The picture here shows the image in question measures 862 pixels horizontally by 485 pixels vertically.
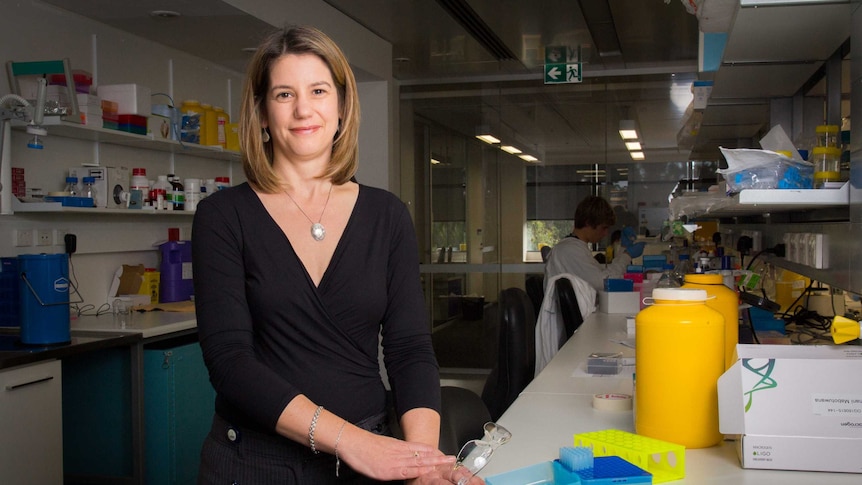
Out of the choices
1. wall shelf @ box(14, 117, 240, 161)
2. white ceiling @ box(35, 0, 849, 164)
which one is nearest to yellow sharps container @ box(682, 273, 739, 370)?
white ceiling @ box(35, 0, 849, 164)

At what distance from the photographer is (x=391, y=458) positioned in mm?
1249

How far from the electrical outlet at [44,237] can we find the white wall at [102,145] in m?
0.02

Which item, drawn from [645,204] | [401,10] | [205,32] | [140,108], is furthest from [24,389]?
[645,204]

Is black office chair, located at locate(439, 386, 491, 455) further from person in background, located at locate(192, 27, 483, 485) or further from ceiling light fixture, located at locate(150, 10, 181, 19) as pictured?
ceiling light fixture, located at locate(150, 10, 181, 19)

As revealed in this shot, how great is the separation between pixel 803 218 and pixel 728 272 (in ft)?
1.21

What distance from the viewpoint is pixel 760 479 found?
1.37 metres

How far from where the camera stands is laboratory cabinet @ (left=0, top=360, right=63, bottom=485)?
2.88 meters

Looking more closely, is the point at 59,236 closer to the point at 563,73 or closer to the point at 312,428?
the point at 312,428

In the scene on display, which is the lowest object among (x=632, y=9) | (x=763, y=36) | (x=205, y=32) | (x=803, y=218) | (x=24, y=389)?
(x=24, y=389)

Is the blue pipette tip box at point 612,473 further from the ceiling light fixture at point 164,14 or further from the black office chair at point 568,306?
the ceiling light fixture at point 164,14

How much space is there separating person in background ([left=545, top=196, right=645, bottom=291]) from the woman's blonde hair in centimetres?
358

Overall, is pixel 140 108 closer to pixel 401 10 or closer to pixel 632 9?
pixel 401 10

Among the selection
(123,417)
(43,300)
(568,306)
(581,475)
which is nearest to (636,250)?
(568,306)

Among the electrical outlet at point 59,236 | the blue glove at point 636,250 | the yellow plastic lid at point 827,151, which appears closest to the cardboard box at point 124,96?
the electrical outlet at point 59,236
